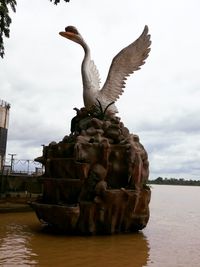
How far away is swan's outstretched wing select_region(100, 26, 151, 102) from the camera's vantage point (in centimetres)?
1333

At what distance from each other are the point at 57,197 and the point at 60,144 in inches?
57.5

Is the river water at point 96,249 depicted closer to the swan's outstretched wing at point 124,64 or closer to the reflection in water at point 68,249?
the reflection in water at point 68,249

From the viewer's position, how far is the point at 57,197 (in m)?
10.4

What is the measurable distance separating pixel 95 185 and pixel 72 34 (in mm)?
6272

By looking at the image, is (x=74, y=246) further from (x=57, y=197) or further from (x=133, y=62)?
(x=133, y=62)

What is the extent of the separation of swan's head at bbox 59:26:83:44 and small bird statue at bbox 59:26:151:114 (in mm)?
1027

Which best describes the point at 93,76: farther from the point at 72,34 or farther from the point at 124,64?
the point at 72,34

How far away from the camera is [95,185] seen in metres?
10.2

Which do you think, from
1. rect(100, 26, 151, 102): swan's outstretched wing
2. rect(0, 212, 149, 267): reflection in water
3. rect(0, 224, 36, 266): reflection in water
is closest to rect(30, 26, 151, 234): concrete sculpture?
rect(0, 212, 149, 267): reflection in water

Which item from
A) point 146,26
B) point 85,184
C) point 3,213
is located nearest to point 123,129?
point 85,184

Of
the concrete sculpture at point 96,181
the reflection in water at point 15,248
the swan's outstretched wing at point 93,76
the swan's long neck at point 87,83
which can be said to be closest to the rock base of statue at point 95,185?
the concrete sculpture at point 96,181

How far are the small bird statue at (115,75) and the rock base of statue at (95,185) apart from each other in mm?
2000

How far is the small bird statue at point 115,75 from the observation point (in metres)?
13.1

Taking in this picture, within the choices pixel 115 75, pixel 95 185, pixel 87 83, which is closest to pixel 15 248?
pixel 95 185
